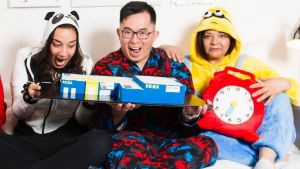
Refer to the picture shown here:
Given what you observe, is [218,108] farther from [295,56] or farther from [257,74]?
[295,56]

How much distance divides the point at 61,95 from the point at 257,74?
31.7 inches

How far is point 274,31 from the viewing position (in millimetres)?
1971

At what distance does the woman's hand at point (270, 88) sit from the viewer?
60.6 inches

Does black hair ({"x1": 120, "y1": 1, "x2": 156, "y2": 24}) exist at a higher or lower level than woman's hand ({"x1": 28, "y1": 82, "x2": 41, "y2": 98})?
higher

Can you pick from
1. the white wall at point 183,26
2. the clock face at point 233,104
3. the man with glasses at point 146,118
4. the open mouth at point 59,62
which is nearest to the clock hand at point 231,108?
the clock face at point 233,104

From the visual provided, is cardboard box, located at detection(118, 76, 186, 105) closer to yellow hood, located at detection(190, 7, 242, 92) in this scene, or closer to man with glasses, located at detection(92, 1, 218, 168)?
man with glasses, located at detection(92, 1, 218, 168)

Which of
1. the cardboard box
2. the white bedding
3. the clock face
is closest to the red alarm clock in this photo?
the clock face

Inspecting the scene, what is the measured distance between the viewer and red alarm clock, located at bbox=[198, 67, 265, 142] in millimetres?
1510

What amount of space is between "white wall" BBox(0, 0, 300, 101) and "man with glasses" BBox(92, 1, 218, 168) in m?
0.43

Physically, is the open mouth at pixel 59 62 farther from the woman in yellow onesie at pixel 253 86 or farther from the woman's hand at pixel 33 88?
the woman in yellow onesie at pixel 253 86

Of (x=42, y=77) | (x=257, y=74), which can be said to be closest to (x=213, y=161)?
(x=257, y=74)

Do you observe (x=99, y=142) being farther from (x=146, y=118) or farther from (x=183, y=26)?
(x=183, y=26)

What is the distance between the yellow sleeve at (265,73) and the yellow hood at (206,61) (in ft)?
0.19

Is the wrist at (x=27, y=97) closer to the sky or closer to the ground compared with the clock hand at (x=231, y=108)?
closer to the sky
